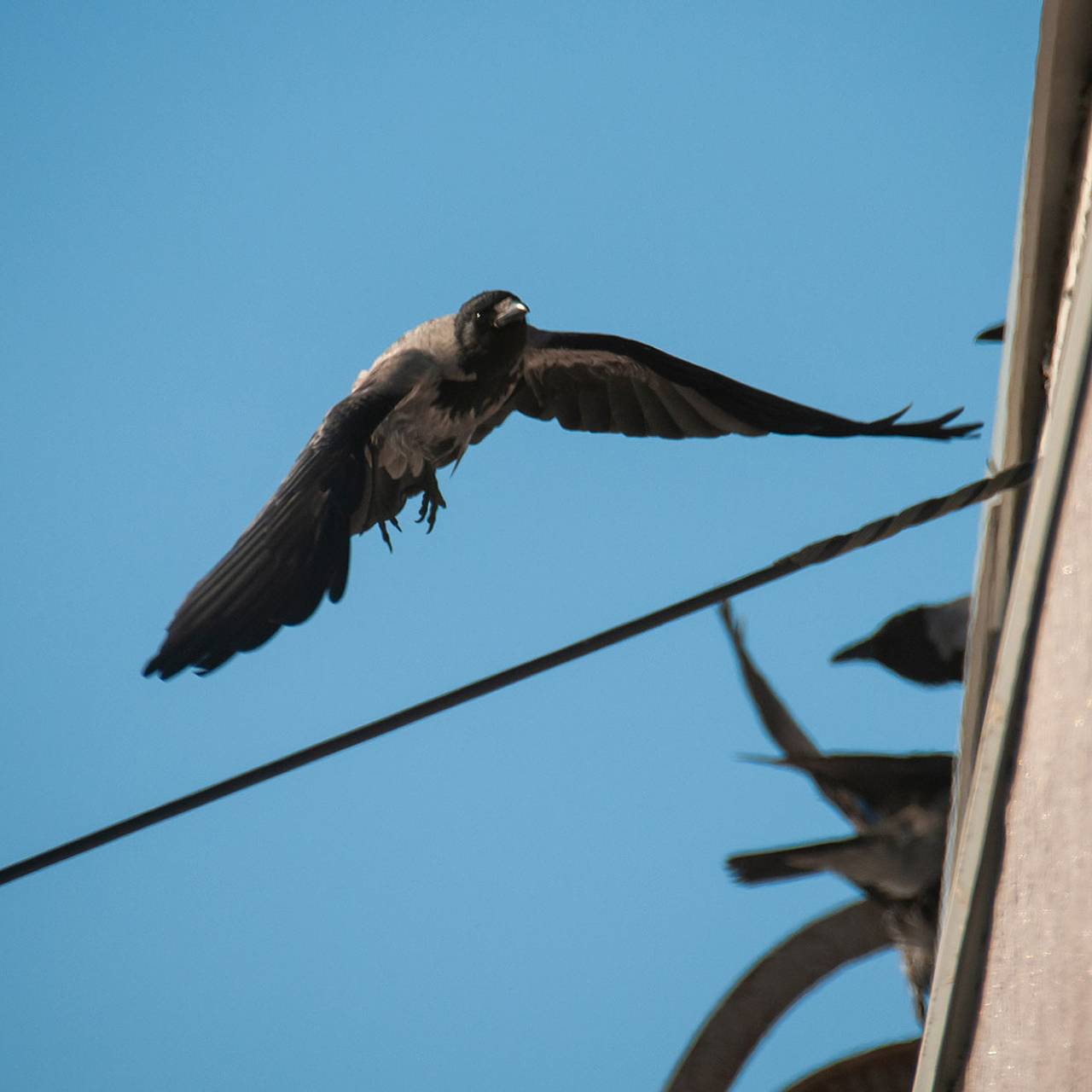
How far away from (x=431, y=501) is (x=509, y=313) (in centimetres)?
49

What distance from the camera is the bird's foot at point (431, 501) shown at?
12.4 feet

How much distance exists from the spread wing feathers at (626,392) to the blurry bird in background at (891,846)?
1.19 m

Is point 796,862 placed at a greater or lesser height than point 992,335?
lesser

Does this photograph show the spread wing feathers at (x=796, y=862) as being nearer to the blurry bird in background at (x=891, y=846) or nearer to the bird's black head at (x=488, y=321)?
the blurry bird in background at (x=891, y=846)

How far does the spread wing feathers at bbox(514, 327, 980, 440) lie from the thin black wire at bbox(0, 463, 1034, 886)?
1.43 m

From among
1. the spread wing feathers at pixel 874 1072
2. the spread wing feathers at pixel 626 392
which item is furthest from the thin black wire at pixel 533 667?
the spread wing feathers at pixel 626 392

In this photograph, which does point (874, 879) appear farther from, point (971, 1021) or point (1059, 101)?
point (1059, 101)

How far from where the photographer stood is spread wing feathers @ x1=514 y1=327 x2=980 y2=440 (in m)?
4.23

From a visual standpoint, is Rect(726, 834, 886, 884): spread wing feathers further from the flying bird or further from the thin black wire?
the flying bird

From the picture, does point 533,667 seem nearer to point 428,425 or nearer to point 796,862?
point 796,862

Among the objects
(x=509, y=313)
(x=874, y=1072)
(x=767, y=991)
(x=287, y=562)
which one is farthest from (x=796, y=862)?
(x=509, y=313)

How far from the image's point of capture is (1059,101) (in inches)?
125

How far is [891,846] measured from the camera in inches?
124

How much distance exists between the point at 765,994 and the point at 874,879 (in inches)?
12.7
